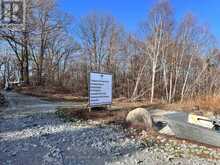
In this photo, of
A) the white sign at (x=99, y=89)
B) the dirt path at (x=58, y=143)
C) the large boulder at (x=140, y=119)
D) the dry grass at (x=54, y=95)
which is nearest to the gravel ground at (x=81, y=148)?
the dirt path at (x=58, y=143)

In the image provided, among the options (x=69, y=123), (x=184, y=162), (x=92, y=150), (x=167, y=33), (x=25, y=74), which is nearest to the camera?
(x=184, y=162)

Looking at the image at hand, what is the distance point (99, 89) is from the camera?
12.5 meters

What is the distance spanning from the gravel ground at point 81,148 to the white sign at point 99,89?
327cm

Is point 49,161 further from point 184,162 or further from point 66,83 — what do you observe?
point 66,83

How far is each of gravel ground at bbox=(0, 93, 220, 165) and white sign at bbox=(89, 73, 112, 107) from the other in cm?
327

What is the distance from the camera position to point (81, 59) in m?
40.1

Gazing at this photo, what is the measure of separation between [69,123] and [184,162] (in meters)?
4.53

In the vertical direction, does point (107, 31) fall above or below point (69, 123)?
above

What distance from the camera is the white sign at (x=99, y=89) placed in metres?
12.1

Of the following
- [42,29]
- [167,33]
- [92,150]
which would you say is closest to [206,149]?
[92,150]

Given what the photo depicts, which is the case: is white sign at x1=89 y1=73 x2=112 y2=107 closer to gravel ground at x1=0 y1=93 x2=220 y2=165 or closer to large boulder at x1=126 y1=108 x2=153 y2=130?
large boulder at x1=126 y1=108 x2=153 y2=130

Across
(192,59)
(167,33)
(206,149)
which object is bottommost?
(206,149)

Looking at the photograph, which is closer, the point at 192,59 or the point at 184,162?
the point at 184,162

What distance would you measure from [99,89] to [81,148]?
6.17m
